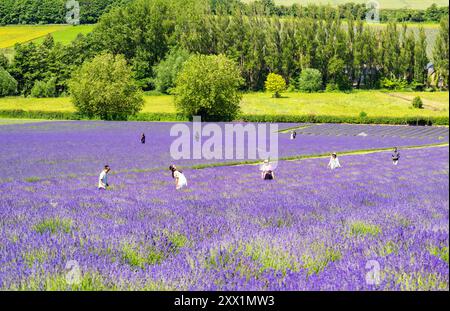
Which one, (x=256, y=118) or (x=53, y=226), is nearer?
(x=53, y=226)

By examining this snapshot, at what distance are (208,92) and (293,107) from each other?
74.5 ft

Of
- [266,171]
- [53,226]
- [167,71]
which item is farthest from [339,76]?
[53,226]

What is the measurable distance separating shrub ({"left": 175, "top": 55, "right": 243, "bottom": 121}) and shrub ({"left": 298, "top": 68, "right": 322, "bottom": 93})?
109 ft

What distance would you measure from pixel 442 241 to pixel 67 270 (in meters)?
3.14

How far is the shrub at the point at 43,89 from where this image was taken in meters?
113

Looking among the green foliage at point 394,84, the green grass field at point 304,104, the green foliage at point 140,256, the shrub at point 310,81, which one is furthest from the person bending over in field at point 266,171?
the green foliage at point 394,84

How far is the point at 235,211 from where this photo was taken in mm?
8641

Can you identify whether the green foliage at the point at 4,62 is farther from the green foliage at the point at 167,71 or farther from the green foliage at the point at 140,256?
the green foliage at the point at 140,256

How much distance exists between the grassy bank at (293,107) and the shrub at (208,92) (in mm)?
2733

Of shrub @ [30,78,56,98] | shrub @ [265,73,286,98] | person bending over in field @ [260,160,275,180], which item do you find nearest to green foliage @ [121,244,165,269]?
person bending over in field @ [260,160,275,180]

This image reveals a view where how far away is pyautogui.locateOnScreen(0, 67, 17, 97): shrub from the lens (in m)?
110

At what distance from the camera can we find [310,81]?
116 metres

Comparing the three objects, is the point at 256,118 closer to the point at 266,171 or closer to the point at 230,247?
the point at 266,171
